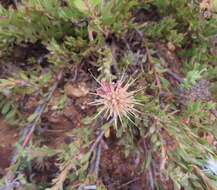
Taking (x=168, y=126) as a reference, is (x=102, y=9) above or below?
above

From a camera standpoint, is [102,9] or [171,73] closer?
[102,9]

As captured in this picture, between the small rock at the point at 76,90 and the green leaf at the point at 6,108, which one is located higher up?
the small rock at the point at 76,90

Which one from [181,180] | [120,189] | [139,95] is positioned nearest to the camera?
[181,180]

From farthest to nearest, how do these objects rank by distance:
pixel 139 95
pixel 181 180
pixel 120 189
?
pixel 120 189
pixel 139 95
pixel 181 180

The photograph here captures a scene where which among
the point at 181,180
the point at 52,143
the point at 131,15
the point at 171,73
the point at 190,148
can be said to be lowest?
the point at 181,180

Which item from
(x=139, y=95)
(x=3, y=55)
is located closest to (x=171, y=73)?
(x=139, y=95)

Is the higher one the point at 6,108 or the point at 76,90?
the point at 76,90

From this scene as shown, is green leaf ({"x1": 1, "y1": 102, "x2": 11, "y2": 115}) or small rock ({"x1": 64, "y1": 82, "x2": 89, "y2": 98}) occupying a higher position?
small rock ({"x1": 64, "y1": 82, "x2": 89, "y2": 98})

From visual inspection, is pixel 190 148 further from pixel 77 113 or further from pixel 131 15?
pixel 131 15

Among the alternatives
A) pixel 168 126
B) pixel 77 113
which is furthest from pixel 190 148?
pixel 77 113
